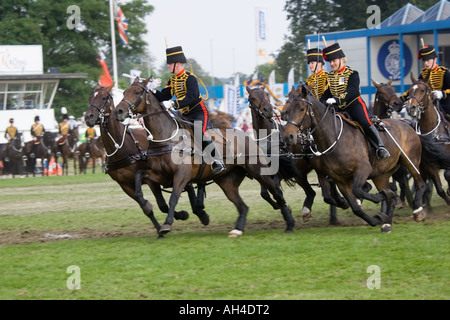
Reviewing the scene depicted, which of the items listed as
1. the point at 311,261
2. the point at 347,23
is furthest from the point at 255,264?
the point at 347,23

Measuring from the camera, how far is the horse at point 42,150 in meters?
32.3

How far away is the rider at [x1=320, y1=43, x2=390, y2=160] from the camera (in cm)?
1166

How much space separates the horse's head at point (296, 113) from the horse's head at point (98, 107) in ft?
9.86

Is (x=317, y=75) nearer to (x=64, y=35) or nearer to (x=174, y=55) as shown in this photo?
(x=174, y=55)

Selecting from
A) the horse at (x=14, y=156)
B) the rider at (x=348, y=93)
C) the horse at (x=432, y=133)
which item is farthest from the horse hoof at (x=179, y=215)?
A: the horse at (x=14, y=156)

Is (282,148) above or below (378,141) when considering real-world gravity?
below

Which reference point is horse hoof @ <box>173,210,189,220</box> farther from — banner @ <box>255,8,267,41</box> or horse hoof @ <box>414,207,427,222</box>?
banner @ <box>255,8,267,41</box>

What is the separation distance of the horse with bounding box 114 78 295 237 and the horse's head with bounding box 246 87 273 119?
24.6 inches

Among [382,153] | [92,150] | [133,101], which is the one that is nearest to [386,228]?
[382,153]

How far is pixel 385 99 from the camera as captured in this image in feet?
45.8

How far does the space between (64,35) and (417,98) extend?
44.3 m

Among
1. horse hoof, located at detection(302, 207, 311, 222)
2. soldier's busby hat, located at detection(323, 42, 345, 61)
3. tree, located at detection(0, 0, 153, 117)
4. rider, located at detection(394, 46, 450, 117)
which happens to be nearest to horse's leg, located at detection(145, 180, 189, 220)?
horse hoof, located at detection(302, 207, 311, 222)

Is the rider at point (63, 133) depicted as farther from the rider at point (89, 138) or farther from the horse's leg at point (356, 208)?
the horse's leg at point (356, 208)
